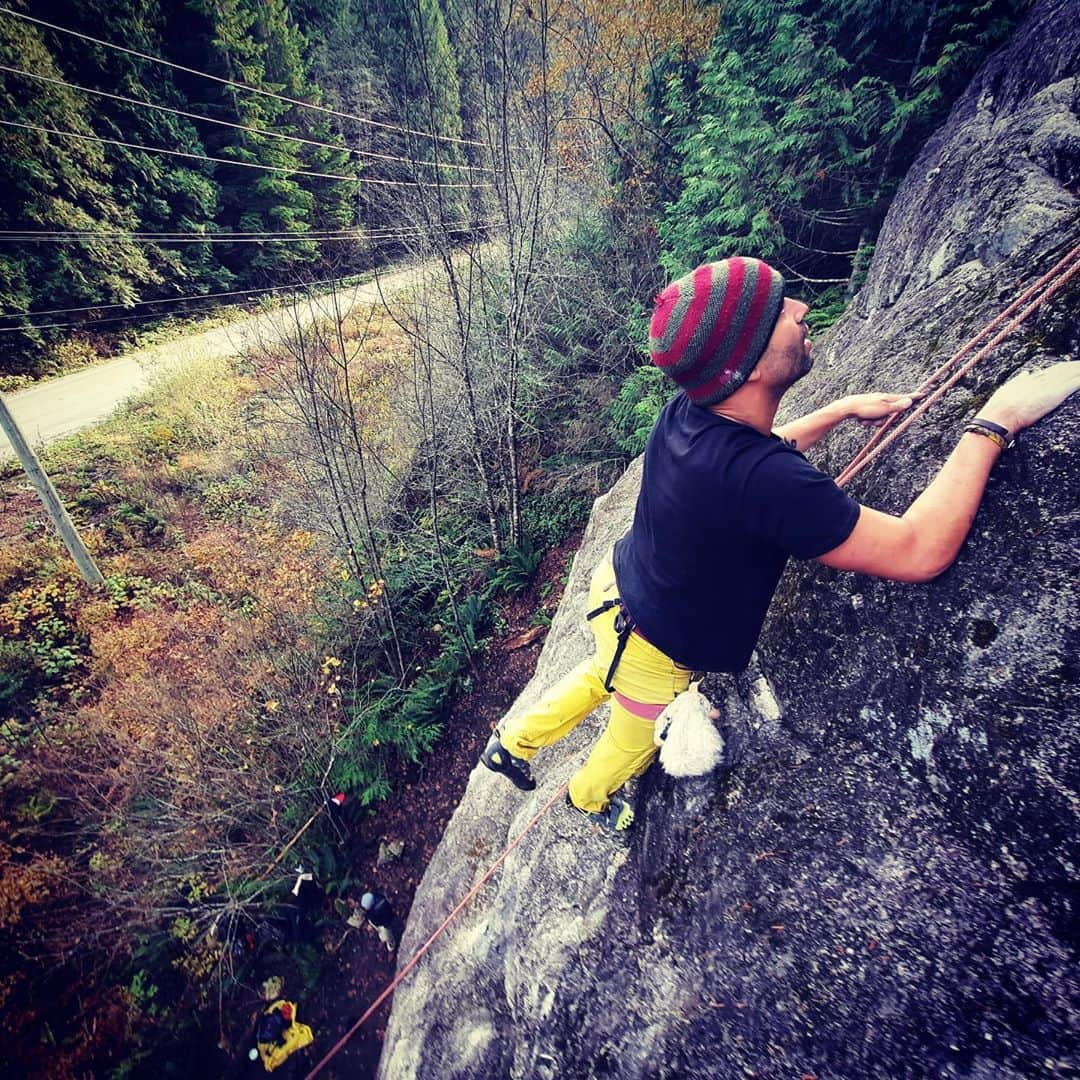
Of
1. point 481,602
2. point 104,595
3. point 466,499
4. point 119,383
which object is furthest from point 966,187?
point 119,383

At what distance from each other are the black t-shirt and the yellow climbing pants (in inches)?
7.8

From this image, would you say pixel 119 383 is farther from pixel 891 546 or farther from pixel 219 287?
pixel 891 546

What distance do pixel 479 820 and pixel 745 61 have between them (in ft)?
26.9

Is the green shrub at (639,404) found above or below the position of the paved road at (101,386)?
above

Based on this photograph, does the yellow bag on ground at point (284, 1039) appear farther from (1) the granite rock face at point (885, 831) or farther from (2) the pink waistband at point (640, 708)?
(2) the pink waistband at point (640, 708)

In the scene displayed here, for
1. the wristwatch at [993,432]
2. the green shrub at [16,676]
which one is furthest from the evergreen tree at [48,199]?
the wristwatch at [993,432]

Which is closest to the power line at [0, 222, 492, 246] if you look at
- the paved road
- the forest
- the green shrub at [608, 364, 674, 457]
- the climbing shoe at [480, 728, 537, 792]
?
the forest

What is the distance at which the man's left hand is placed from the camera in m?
2.03

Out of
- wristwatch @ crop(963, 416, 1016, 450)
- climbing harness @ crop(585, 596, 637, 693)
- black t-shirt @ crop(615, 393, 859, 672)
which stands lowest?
climbing harness @ crop(585, 596, 637, 693)

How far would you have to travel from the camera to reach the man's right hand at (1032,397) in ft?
5.06

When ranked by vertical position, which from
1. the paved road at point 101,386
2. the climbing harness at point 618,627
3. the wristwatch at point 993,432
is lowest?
the paved road at point 101,386

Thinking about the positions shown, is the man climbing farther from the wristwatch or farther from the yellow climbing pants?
the yellow climbing pants

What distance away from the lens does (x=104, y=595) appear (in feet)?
35.7

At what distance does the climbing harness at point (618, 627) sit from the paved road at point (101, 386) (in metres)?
13.1
